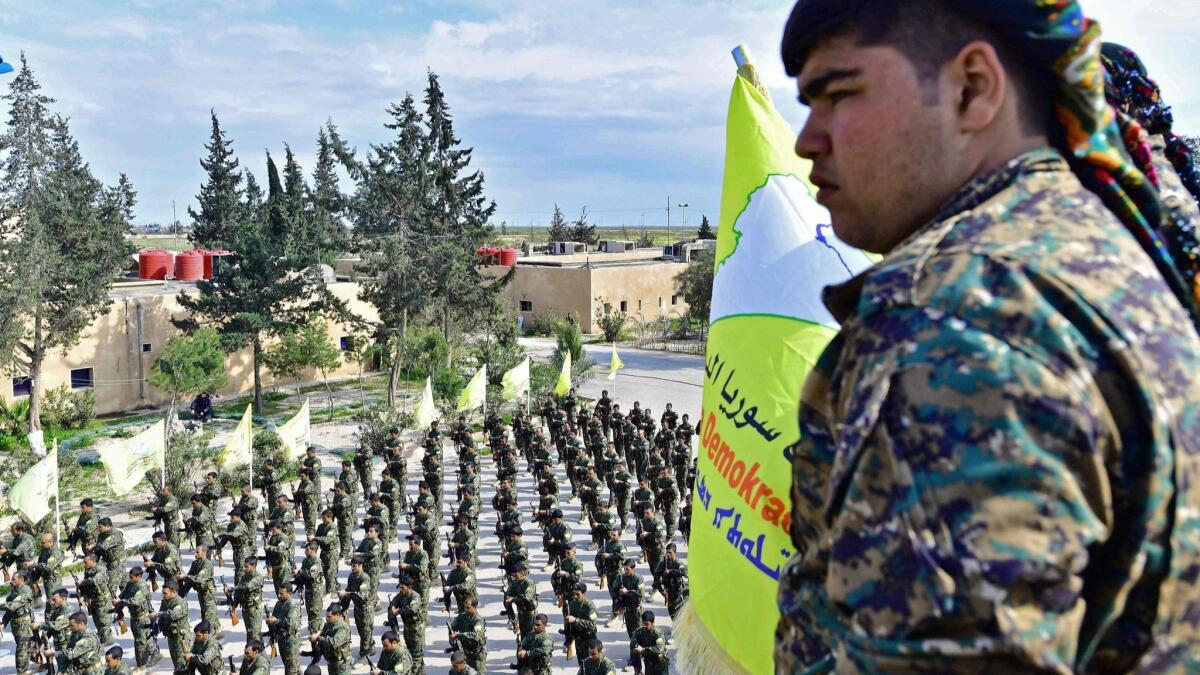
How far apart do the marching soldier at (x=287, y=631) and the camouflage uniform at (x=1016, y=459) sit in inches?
312

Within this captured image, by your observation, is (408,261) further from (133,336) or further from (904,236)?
(904,236)

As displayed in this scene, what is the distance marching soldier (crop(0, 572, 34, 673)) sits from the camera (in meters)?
8.11

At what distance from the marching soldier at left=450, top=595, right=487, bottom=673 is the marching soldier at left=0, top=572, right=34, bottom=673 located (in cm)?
392

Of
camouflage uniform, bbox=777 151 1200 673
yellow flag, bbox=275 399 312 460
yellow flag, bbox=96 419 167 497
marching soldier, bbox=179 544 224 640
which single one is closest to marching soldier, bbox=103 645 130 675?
marching soldier, bbox=179 544 224 640

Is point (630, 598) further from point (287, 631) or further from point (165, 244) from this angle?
point (165, 244)

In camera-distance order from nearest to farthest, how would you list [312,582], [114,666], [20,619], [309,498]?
[114,666], [20,619], [312,582], [309,498]

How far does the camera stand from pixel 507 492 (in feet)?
36.0

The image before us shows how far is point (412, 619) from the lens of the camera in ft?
25.6

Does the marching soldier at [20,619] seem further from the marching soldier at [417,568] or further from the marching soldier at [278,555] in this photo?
the marching soldier at [417,568]

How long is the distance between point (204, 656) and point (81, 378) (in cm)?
1463

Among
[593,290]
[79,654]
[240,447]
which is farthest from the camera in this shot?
[593,290]

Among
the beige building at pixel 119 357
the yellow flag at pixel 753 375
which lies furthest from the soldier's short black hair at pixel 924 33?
the beige building at pixel 119 357

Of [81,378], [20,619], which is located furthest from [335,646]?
[81,378]

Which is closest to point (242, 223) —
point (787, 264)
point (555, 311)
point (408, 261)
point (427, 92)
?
point (408, 261)
